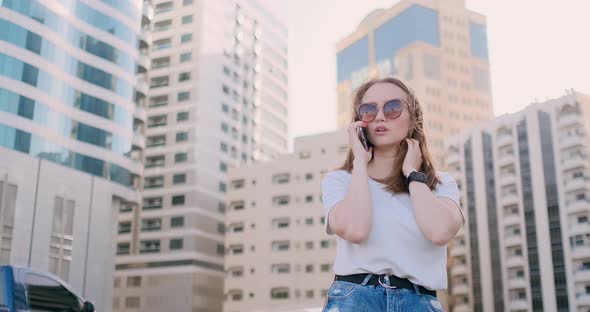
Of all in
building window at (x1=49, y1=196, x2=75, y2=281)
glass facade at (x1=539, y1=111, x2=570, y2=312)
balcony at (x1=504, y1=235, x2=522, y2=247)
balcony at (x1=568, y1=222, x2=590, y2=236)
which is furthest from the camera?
balcony at (x1=504, y1=235, x2=522, y2=247)

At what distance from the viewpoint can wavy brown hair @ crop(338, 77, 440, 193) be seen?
9.76ft

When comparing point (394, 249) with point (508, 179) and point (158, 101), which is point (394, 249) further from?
point (158, 101)

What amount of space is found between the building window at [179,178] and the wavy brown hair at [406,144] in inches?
2937

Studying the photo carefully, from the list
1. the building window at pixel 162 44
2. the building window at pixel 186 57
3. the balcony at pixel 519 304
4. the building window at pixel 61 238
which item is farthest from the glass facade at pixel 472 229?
the building window at pixel 61 238

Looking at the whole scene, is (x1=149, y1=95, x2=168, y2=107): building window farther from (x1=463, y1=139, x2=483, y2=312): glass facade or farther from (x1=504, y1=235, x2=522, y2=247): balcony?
(x1=504, y1=235, x2=522, y2=247): balcony

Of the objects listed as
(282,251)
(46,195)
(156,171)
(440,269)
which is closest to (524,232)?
(282,251)

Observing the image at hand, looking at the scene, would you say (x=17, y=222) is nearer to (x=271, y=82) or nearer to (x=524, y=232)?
(x=524, y=232)

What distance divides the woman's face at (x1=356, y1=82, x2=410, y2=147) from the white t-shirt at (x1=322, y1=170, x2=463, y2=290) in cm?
24

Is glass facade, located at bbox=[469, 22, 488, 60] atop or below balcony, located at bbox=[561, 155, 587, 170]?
atop

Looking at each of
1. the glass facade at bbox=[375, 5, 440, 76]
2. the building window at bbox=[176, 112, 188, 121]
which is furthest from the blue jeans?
the glass facade at bbox=[375, 5, 440, 76]

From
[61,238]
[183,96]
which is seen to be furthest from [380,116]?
[183,96]

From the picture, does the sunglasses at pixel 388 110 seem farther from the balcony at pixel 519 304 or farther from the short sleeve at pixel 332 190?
the balcony at pixel 519 304

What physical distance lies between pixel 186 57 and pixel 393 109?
8100 centimetres

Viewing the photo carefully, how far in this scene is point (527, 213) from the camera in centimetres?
7175
